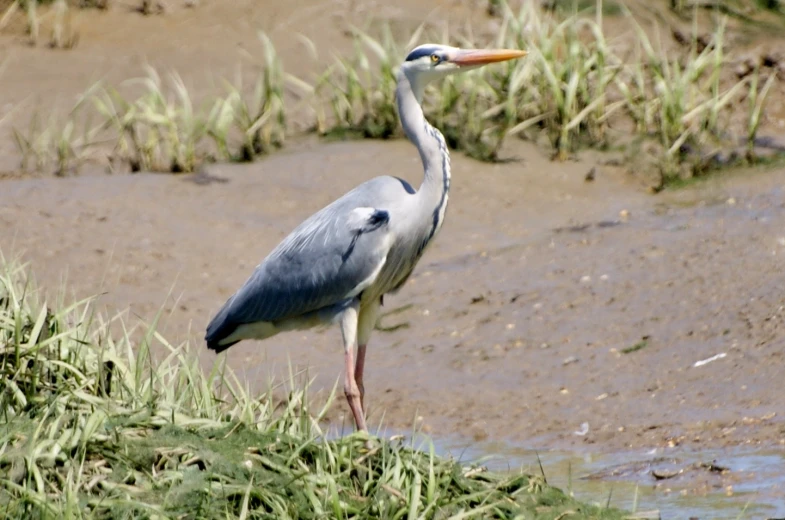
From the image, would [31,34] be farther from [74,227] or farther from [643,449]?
[643,449]

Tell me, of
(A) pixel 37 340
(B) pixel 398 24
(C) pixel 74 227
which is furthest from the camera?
(B) pixel 398 24

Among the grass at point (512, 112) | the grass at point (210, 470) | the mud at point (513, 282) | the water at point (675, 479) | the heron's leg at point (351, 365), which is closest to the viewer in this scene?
the grass at point (210, 470)

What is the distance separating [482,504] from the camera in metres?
4.10

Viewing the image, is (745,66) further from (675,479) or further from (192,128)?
(675,479)

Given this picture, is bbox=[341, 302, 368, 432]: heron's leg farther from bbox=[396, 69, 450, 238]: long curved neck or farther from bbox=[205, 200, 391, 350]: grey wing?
bbox=[396, 69, 450, 238]: long curved neck

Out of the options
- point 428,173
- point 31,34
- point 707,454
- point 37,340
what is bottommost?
point 31,34

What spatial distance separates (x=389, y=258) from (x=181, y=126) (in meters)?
4.73

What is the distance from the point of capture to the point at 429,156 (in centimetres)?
579

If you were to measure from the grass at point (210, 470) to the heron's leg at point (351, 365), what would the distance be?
34.6 inches

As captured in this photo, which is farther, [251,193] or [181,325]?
[251,193]

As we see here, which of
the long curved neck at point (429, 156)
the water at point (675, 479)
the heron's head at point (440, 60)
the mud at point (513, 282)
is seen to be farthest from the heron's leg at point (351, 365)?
the heron's head at point (440, 60)

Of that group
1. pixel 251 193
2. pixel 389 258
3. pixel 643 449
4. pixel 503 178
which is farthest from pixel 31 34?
pixel 643 449

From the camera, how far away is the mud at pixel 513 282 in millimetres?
6082

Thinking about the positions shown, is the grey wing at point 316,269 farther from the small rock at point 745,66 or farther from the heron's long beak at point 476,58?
the small rock at point 745,66
